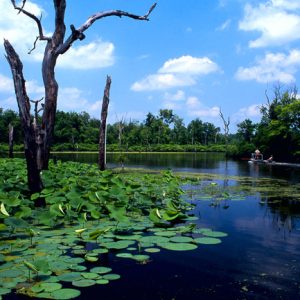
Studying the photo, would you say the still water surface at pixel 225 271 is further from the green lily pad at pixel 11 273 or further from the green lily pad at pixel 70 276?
the green lily pad at pixel 11 273

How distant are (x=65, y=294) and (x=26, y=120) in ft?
16.3

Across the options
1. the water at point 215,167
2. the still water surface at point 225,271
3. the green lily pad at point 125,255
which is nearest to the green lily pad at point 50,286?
the still water surface at point 225,271

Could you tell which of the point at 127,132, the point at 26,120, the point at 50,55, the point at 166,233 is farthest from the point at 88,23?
the point at 127,132

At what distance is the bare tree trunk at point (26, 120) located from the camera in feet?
Result: 25.5

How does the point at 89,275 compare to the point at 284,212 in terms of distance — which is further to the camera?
the point at 284,212

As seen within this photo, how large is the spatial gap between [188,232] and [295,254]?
169 cm

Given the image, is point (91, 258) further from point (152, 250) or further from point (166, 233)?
point (166, 233)

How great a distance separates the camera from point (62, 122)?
67.3 meters

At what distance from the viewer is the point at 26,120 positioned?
782cm

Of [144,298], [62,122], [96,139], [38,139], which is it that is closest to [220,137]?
[96,139]

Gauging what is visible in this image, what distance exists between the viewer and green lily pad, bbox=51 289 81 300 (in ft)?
11.6

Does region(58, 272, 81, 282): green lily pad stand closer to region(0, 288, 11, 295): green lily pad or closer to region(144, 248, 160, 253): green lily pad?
region(0, 288, 11, 295): green lily pad

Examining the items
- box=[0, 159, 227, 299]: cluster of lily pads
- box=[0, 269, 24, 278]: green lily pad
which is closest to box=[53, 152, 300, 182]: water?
box=[0, 159, 227, 299]: cluster of lily pads

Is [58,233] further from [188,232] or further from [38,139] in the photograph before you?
[38,139]
